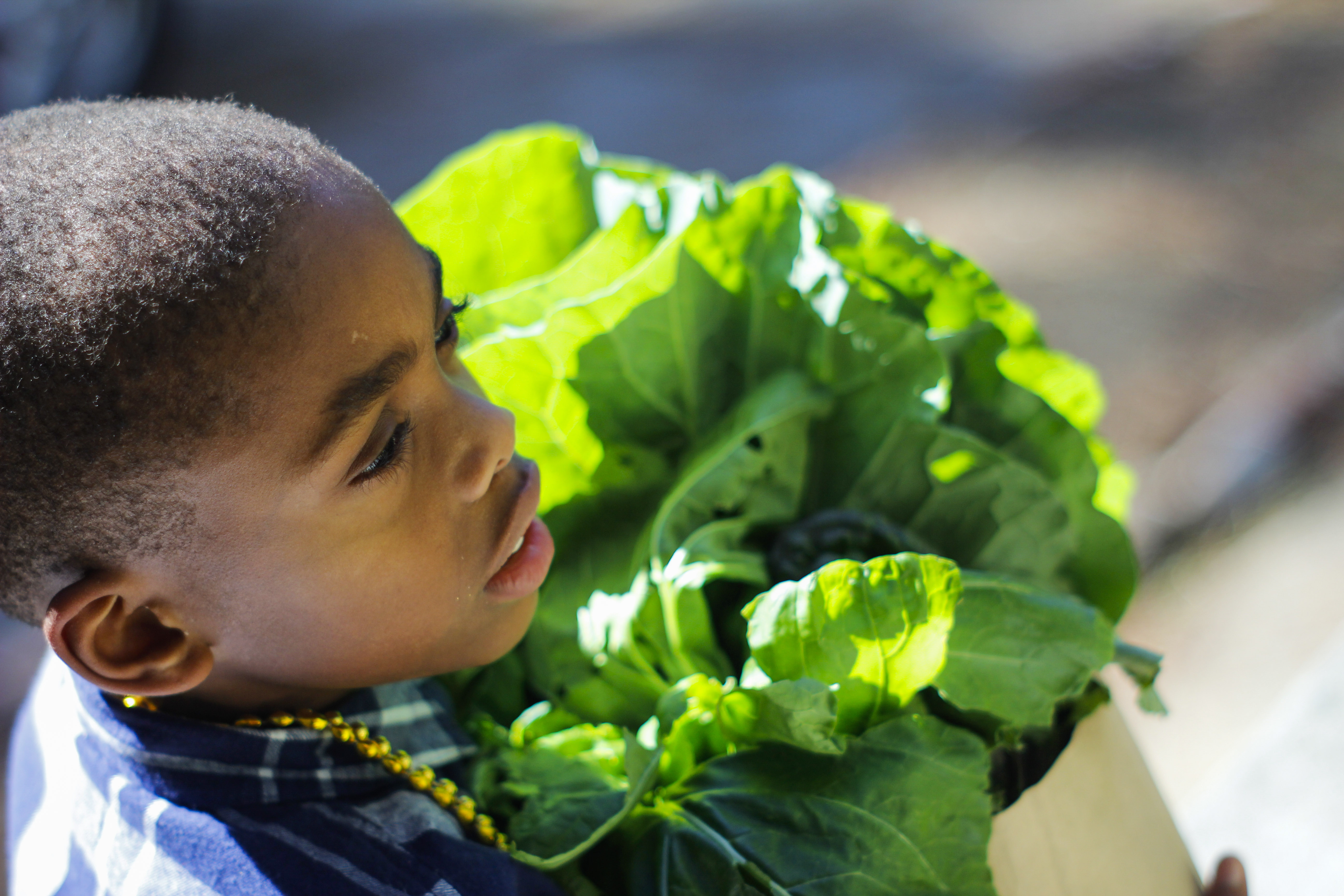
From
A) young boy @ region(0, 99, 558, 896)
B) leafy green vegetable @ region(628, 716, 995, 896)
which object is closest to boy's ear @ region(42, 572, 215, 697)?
young boy @ region(0, 99, 558, 896)

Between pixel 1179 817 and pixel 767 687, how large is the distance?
4.10ft

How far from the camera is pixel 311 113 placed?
467 cm

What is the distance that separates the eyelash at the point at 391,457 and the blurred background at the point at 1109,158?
1.36 metres

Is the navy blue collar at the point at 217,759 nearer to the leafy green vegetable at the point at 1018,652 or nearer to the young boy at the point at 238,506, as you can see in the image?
the young boy at the point at 238,506

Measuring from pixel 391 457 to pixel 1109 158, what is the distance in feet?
10.4

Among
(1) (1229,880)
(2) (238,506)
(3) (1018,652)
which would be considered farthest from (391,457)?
(1) (1229,880)

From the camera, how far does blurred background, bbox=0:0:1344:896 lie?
213cm

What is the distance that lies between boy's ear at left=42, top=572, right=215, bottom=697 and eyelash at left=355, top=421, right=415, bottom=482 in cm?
17

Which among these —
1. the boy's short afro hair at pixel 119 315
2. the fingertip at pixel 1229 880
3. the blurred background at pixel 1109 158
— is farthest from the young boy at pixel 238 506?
the blurred background at pixel 1109 158

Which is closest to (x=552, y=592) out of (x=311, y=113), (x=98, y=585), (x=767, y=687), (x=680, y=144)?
(x=767, y=687)

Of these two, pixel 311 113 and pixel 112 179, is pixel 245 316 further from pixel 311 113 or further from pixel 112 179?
pixel 311 113

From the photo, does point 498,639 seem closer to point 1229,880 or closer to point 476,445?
point 476,445

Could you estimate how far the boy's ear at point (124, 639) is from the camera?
77 cm

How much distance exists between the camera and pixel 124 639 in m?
0.80
